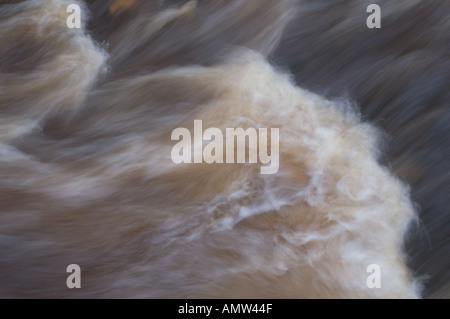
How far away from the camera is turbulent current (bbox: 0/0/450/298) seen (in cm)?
338

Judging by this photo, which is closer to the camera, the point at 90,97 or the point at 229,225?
the point at 229,225

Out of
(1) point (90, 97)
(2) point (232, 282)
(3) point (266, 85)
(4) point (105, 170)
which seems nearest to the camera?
(2) point (232, 282)

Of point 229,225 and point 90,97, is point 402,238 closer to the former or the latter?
point 229,225

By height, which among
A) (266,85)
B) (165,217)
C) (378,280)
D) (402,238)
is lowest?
(378,280)

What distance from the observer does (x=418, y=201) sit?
3633 mm

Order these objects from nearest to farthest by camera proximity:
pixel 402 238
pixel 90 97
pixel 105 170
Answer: pixel 402 238 → pixel 105 170 → pixel 90 97

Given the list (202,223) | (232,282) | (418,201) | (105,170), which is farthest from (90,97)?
(418,201)

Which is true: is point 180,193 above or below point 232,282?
above

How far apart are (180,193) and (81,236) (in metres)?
0.63

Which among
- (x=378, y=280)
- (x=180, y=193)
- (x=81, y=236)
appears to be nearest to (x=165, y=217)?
(x=180, y=193)

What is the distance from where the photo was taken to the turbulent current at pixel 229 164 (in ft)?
11.1

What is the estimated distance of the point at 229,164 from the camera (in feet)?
13.1

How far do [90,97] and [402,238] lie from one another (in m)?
2.59

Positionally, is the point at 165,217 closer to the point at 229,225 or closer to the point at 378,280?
the point at 229,225
